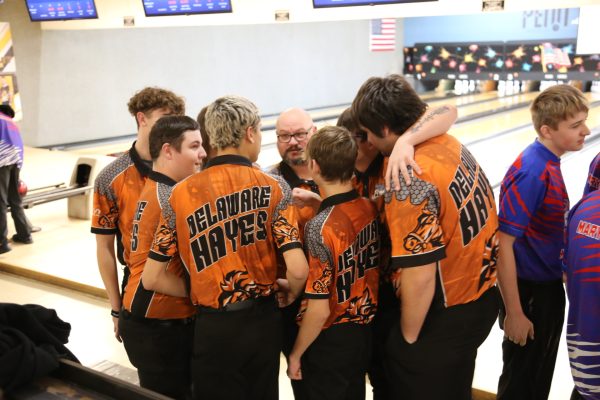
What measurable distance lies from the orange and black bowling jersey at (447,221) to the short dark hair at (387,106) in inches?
3.5

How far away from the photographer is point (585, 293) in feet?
5.00

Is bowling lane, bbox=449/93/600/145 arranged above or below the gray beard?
below

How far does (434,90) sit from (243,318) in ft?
46.3

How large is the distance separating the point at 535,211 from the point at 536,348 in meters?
0.51

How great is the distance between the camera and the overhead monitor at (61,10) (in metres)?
6.25

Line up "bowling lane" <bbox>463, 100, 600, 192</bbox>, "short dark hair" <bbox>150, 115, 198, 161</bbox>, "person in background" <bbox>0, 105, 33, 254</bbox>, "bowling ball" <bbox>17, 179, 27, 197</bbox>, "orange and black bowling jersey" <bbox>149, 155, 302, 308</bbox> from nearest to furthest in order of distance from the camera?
"orange and black bowling jersey" <bbox>149, 155, 302, 308</bbox>, "short dark hair" <bbox>150, 115, 198, 161</bbox>, "person in background" <bbox>0, 105, 33, 254</bbox>, "bowling ball" <bbox>17, 179, 27, 197</bbox>, "bowling lane" <bbox>463, 100, 600, 192</bbox>

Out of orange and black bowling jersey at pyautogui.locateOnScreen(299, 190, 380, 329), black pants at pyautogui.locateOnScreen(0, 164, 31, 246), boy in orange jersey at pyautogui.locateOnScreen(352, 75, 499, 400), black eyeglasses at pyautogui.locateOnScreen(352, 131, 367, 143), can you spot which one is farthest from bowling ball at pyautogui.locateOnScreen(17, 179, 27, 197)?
boy in orange jersey at pyautogui.locateOnScreen(352, 75, 499, 400)

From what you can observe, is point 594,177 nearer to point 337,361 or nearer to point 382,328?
point 382,328

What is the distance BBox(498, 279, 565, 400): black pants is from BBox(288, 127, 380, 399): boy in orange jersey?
64 centimetres

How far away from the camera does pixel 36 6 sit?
673 centimetres

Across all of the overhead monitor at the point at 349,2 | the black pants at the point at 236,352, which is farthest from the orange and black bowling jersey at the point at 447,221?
the overhead monitor at the point at 349,2

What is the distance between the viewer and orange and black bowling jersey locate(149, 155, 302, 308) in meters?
1.73

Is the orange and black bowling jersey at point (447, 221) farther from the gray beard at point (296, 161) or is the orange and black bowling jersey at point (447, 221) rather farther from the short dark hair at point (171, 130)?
the short dark hair at point (171, 130)

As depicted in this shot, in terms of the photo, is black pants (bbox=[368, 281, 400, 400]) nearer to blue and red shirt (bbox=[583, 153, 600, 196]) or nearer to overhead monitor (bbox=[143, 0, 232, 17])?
blue and red shirt (bbox=[583, 153, 600, 196])
